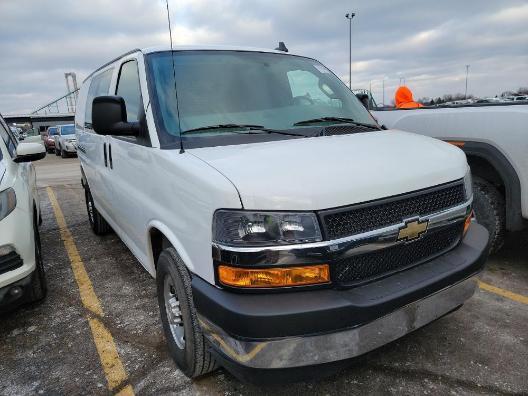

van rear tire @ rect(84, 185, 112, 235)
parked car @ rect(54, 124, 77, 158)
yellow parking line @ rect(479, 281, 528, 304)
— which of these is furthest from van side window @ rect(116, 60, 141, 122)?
parked car @ rect(54, 124, 77, 158)

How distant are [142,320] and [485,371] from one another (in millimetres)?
2439

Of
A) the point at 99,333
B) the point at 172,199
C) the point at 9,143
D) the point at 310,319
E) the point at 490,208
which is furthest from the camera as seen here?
the point at 9,143

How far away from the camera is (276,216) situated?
6.07 feet

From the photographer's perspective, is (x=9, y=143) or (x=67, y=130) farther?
(x=67, y=130)

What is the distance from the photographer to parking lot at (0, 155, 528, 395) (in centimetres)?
247

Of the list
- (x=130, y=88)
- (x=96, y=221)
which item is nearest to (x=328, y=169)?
(x=130, y=88)

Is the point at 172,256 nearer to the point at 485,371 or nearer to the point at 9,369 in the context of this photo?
the point at 9,369

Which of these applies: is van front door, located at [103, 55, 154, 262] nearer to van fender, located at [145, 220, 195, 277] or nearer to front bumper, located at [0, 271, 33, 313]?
van fender, located at [145, 220, 195, 277]

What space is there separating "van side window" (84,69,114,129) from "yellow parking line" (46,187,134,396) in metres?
1.55

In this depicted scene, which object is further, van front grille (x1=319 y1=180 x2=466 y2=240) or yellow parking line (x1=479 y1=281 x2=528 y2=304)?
yellow parking line (x1=479 y1=281 x2=528 y2=304)

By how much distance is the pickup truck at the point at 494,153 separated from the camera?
11.4ft

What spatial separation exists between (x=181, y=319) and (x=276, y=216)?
109cm

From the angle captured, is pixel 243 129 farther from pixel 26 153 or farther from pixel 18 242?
pixel 26 153

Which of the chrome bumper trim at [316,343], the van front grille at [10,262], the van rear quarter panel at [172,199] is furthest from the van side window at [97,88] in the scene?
the chrome bumper trim at [316,343]
